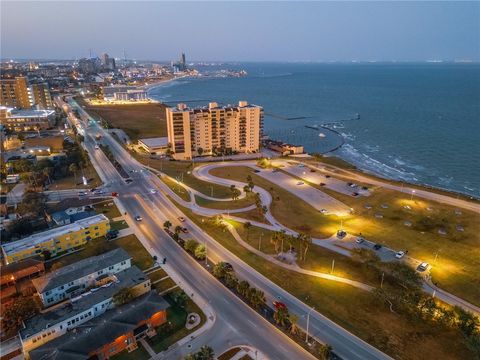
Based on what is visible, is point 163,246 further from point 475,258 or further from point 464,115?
point 464,115

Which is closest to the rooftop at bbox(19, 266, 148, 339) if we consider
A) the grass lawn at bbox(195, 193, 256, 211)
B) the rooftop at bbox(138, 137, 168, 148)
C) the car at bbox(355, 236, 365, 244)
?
the grass lawn at bbox(195, 193, 256, 211)

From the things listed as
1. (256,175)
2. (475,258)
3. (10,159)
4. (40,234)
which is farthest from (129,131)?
(475,258)

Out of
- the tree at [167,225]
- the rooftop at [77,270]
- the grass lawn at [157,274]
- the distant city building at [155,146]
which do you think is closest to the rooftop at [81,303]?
the grass lawn at [157,274]

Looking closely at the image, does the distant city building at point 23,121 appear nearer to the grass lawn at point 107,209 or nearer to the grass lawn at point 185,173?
the grass lawn at point 185,173

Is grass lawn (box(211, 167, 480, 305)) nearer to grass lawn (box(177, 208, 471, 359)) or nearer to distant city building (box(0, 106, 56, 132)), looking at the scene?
grass lawn (box(177, 208, 471, 359))

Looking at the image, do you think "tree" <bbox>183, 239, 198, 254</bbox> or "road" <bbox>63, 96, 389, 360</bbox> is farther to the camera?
"tree" <bbox>183, 239, 198, 254</bbox>
